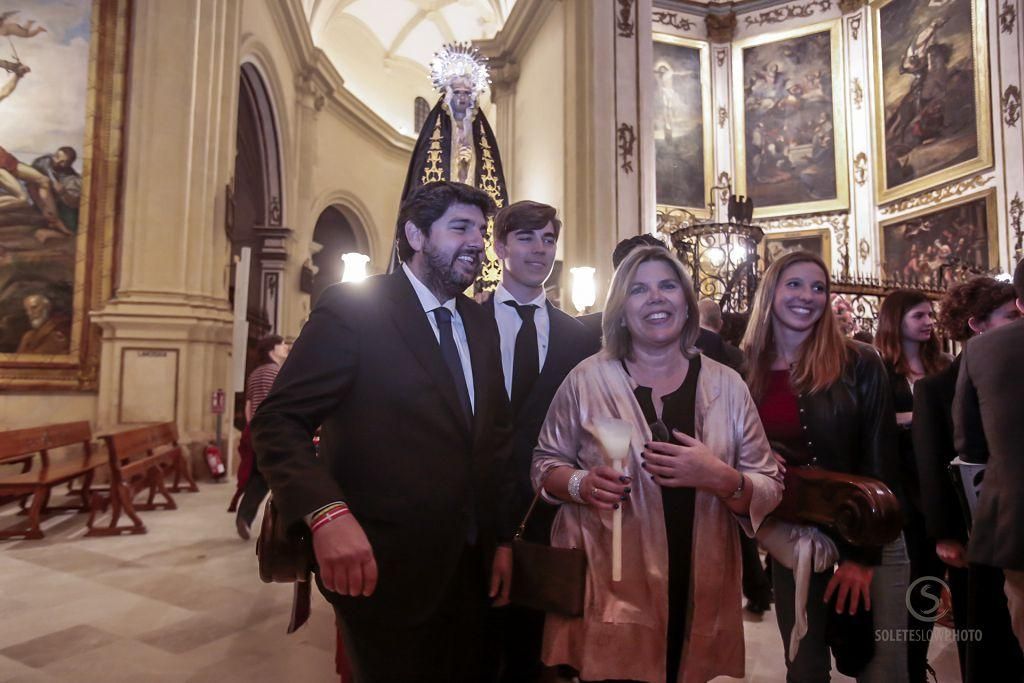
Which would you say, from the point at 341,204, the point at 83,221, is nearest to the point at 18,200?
the point at 83,221

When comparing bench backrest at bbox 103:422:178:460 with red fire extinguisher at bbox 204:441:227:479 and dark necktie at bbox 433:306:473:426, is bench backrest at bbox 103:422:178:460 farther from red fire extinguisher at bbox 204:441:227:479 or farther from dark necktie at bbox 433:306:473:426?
dark necktie at bbox 433:306:473:426

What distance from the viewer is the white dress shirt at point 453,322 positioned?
161cm

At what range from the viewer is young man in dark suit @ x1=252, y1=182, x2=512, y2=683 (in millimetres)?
1436

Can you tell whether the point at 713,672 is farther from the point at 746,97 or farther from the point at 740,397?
the point at 746,97

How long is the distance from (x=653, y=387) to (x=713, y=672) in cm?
71

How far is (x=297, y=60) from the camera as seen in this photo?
13.0 metres

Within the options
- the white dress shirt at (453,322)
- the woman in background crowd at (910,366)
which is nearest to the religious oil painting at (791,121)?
the woman in background crowd at (910,366)

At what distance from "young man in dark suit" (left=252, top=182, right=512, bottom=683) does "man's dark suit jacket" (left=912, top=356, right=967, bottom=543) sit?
1561 mm

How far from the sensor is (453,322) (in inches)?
66.0

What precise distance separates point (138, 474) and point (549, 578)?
5.04 metres

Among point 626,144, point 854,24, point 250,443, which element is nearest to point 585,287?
point 626,144

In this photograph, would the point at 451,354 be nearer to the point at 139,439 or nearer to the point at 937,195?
the point at 139,439

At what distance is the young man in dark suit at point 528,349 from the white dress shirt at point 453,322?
1.40ft

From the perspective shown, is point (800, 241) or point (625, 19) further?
point (800, 241)
